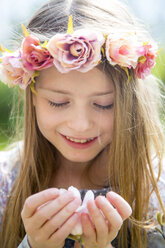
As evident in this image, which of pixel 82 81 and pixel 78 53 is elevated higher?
pixel 78 53

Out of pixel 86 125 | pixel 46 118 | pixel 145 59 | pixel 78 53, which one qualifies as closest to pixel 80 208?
pixel 86 125

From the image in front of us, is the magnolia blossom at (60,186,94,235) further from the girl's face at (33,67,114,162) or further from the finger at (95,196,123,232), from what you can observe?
the girl's face at (33,67,114,162)

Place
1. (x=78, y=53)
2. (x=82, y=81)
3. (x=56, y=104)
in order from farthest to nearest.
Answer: (x=56, y=104) < (x=82, y=81) < (x=78, y=53)

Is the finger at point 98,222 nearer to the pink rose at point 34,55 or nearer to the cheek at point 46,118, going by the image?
the cheek at point 46,118

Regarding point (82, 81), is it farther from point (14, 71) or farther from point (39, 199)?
point (39, 199)

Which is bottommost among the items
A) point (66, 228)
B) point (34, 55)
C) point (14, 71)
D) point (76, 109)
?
point (66, 228)

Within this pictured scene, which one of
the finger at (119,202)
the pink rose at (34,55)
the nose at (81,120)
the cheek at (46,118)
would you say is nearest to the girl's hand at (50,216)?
the finger at (119,202)

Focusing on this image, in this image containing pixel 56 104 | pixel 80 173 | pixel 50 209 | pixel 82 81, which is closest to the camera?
pixel 50 209
